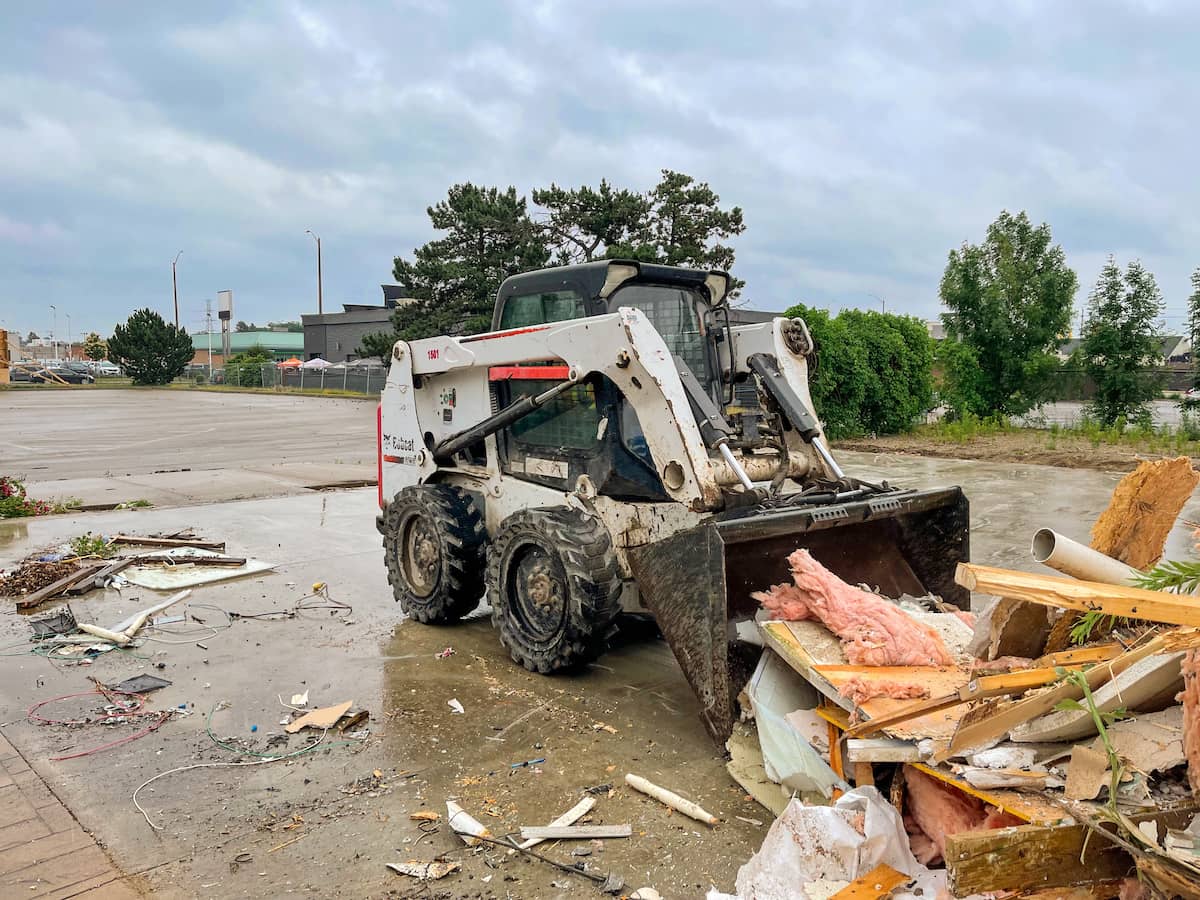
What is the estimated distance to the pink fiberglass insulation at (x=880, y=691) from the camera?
12.0 feet

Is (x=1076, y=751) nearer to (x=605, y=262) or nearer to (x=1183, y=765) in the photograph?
(x=1183, y=765)

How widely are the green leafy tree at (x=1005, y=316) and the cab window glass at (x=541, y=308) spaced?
1790 cm

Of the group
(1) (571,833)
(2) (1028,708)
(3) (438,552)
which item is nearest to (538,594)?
(3) (438,552)

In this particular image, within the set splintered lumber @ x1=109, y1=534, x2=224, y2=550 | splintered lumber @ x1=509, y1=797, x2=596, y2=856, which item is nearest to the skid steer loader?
splintered lumber @ x1=509, y1=797, x2=596, y2=856

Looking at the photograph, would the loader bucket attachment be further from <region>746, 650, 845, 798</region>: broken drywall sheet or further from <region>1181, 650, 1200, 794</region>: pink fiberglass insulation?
<region>1181, 650, 1200, 794</region>: pink fiberglass insulation

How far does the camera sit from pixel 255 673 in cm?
589

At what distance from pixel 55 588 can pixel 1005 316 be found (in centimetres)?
2039

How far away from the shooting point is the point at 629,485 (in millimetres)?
5527

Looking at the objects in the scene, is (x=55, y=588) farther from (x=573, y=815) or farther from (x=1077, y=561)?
(x=1077, y=561)

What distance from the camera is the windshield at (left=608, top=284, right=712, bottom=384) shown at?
19.6ft

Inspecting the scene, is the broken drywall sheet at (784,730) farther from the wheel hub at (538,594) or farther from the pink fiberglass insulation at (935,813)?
the wheel hub at (538,594)

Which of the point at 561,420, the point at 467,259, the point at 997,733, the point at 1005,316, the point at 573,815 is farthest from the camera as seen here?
the point at 467,259

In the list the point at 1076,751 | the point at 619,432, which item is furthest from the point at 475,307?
the point at 1076,751

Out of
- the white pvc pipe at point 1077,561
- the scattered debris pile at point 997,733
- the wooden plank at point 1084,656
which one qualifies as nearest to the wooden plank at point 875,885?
the scattered debris pile at point 997,733
